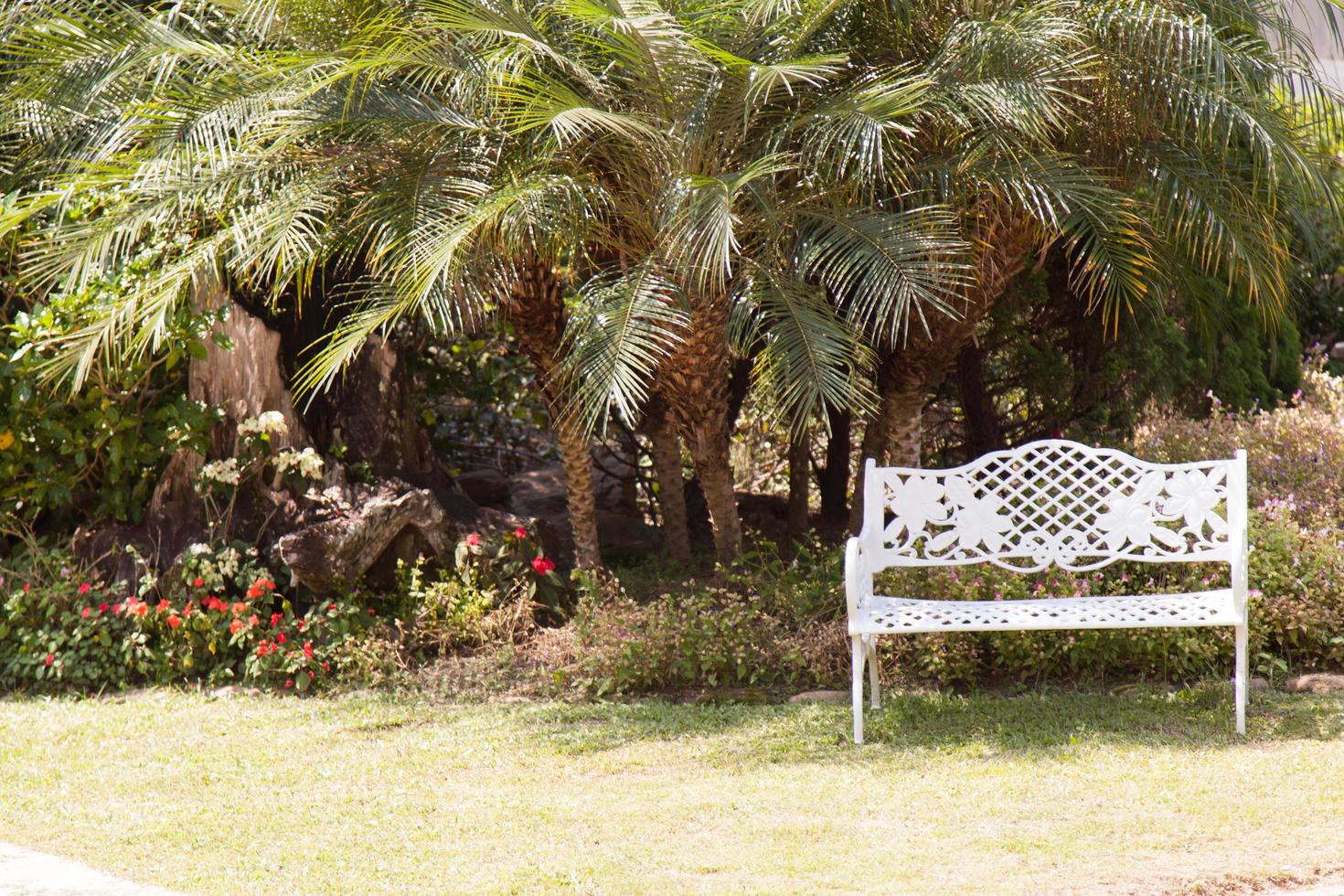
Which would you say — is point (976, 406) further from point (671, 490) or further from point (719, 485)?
point (719, 485)

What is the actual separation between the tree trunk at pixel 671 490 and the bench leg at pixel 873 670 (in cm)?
228

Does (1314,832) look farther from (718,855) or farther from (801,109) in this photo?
(801,109)

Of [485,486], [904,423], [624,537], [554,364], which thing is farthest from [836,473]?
[554,364]

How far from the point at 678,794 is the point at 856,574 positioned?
1.12 meters

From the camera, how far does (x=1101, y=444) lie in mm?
7539

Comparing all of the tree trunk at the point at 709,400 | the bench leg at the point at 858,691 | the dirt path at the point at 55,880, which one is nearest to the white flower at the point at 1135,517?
the bench leg at the point at 858,691

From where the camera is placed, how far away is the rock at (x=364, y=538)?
6.26 meters

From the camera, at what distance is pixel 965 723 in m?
5.11

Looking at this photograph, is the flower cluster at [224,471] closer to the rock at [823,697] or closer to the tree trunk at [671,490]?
the tree trunk at [671,490]

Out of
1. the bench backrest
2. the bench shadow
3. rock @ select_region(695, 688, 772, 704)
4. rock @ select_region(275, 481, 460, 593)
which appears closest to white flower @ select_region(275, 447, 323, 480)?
rock @ select_region(275, 481, 460, 593)

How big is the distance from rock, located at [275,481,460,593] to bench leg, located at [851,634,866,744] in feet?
8.35

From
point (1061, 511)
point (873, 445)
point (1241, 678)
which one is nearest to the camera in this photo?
point (1241, 678)

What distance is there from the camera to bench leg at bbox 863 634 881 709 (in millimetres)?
5318

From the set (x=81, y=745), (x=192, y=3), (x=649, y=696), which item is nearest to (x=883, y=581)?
(x=649, y=696)
